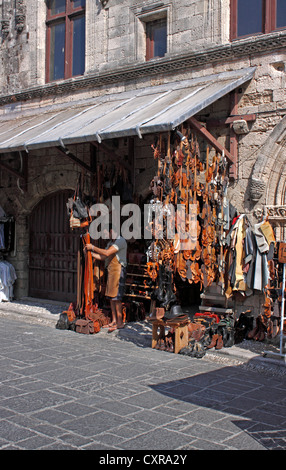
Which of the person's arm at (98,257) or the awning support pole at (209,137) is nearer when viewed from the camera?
the awning support pole at (209,137)

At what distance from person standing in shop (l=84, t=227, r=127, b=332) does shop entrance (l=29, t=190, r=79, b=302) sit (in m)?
2.44

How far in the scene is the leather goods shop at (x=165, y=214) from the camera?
7.01 m

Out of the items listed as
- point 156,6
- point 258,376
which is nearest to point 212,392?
point 258,376

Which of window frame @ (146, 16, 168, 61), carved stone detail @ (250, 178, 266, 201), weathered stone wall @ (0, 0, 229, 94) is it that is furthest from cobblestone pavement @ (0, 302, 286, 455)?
window frame @ (146, 16, 168, 61)

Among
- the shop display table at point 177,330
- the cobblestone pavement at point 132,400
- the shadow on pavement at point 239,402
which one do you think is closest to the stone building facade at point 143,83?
the shop display table at point 177,330

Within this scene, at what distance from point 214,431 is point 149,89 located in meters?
6.54

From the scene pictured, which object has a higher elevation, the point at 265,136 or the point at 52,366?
the point at 265,136

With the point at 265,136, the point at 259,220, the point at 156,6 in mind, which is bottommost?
the point at 259,220

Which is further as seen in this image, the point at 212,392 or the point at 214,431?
the point at 212,392

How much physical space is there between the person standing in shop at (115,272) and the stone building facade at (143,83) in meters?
1.29

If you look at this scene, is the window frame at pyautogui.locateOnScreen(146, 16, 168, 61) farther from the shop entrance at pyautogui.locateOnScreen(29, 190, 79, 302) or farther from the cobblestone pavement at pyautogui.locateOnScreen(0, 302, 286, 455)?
the cobblestone pavement at pyautogui.locateOnScreen(0, 302, 286, 455)

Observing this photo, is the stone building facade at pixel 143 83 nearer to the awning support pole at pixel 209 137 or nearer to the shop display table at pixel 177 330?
the awning support pole at pixel 209 137

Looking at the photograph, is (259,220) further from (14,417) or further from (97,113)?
(14,417)

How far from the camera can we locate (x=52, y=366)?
6.27 metres
